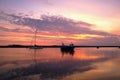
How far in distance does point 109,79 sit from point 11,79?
999 centimetres

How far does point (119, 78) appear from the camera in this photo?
22.7 m

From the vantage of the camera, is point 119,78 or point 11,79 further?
point 119,78

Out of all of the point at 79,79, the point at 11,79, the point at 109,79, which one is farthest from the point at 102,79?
the point at 11,79

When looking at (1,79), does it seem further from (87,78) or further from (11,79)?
(87,78)

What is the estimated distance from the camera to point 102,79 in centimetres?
2250

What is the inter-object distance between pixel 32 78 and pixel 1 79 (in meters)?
3.03

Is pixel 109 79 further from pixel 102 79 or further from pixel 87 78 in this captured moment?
pixel 87 78

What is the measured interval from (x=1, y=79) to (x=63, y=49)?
66.7 m

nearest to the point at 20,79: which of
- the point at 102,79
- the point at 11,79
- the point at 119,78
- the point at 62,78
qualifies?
the point at 11,79

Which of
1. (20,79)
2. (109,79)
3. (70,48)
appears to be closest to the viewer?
(20,79)

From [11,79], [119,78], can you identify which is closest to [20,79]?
[11,79]

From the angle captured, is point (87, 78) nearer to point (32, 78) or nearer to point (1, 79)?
point (32, 78)

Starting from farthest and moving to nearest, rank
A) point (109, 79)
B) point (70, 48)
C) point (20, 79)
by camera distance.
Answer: point (70, 48) → point (109, 79) → point (20, 79)

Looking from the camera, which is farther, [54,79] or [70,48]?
[70,48]
